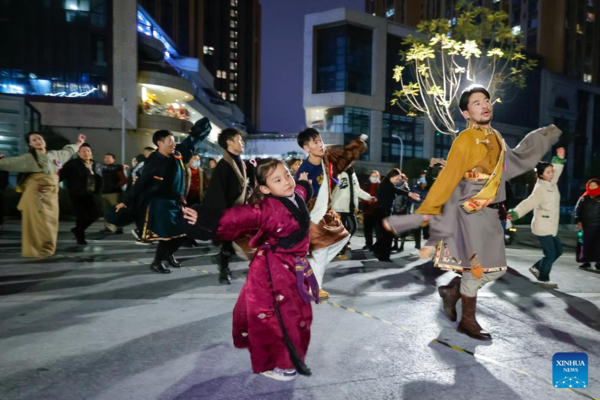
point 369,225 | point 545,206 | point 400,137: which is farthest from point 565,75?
point 545,206

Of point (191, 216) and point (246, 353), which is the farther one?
point (246, 353)

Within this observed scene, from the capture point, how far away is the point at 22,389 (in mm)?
2674

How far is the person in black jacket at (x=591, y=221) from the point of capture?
759 centimetres

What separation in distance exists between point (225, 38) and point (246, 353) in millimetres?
129329

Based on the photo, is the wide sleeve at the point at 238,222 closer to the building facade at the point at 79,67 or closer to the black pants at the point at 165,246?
the black pants at the point at 165,246

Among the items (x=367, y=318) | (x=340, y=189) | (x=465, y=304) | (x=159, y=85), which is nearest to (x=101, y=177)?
(x=340, y=189)

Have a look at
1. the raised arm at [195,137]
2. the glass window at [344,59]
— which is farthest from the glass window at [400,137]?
the raised arm at [195,137]

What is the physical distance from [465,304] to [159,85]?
137 ft

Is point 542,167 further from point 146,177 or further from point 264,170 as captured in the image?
point 146,177

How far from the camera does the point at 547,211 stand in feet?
19.9

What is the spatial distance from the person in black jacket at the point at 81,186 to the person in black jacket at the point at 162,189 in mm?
3321

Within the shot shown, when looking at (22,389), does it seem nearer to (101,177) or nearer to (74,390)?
(74,390)

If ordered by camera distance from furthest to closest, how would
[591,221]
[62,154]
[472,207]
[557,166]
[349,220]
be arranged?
1. [349,220]
2. [591,221]
3. [62,154]
4. [557,166]
5. [472,207]

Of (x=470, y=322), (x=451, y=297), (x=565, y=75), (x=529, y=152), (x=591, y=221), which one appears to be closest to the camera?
(x=470, y=322)
